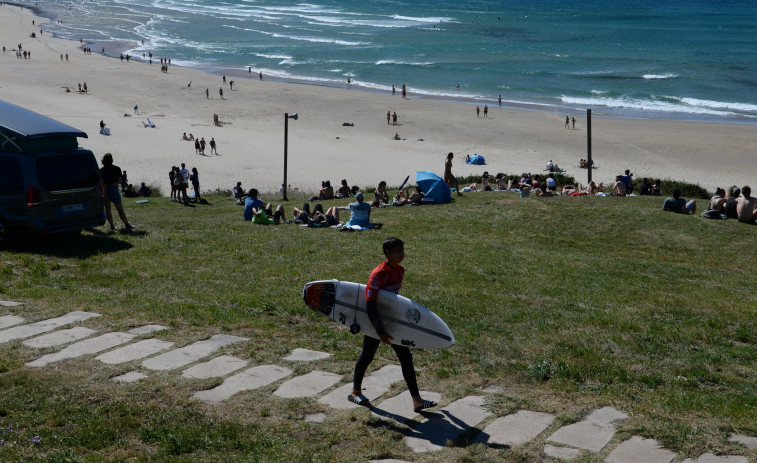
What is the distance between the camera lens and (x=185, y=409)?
21.4 ft

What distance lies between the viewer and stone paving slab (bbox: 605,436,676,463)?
5.67 m

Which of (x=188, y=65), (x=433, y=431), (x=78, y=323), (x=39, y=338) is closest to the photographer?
(x=433, y=431)

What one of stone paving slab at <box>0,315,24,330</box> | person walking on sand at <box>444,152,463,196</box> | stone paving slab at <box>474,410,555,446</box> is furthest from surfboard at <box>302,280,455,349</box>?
person walking on sand at <box>444,152,463,196</box>

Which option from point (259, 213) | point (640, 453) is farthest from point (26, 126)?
point (640, 453)

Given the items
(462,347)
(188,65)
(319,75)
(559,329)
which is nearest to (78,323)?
(462,347)

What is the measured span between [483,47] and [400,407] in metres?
92.7

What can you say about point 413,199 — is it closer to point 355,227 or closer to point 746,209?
point 355,227

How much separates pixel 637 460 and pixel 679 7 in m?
182

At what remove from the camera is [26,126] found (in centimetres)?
1336

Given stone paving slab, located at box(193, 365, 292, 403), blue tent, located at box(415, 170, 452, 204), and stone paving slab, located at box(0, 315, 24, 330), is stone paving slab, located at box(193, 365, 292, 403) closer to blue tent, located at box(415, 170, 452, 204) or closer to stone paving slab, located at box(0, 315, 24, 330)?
stone paving slab, located at box(0, 315, 24, 330)

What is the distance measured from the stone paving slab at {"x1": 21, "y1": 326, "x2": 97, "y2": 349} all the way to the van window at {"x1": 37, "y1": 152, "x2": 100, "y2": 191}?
5642mm

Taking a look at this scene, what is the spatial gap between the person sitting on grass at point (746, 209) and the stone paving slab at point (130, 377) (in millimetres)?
14835

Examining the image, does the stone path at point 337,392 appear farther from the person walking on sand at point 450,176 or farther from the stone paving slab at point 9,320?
the person walking on sand at point 450,176

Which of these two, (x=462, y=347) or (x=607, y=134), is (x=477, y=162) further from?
(x=462, y=347)
